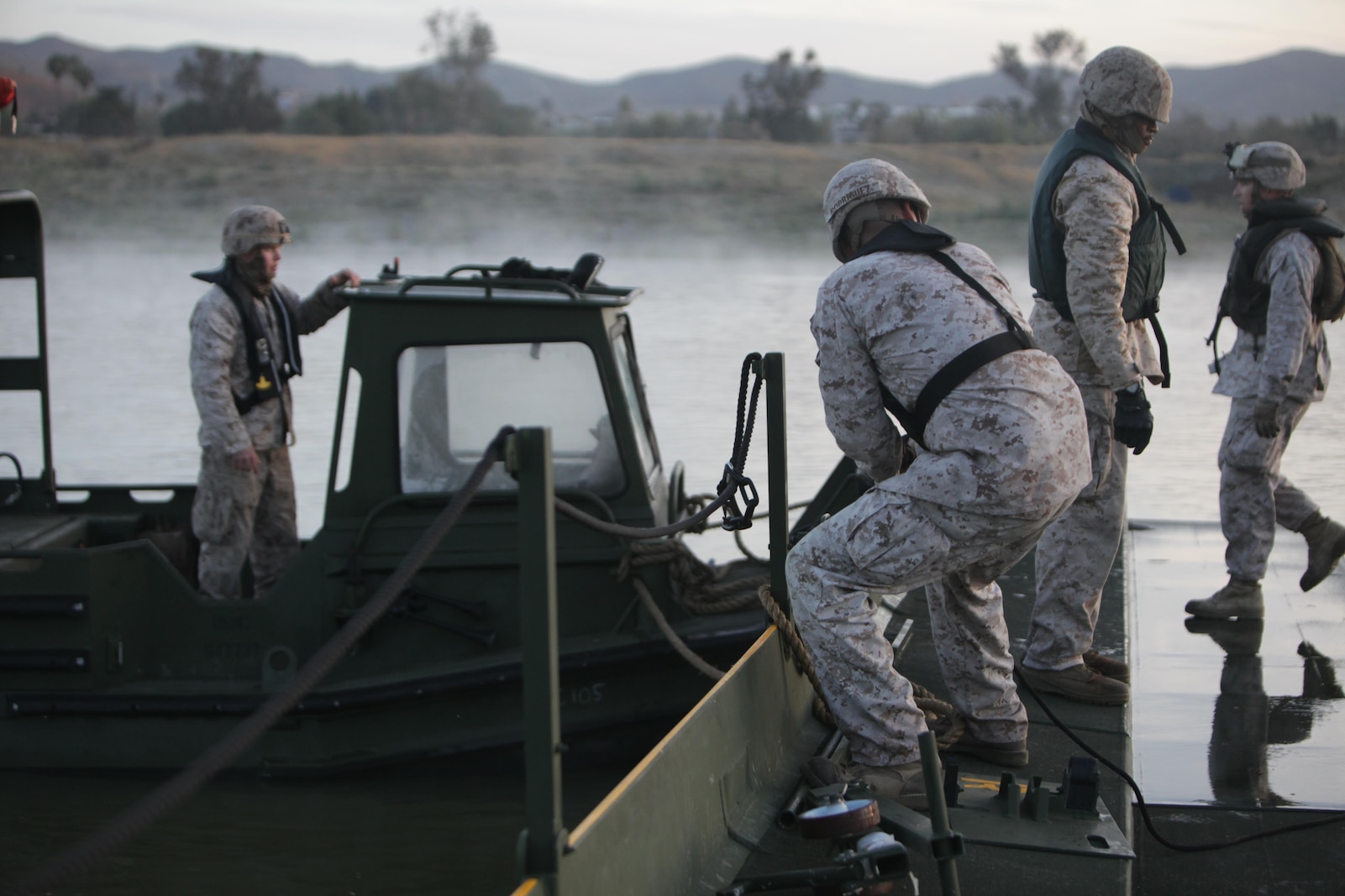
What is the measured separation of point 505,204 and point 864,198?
85.7 feet

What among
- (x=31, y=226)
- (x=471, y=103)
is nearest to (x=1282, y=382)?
(x=31, y=226)

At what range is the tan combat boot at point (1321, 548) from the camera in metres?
5.94

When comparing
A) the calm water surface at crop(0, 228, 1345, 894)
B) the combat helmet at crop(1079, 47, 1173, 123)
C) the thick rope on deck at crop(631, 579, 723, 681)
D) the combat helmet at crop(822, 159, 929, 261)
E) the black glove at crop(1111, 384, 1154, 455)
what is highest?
the combat helmet at crop(1079, 47, 1173, 123)

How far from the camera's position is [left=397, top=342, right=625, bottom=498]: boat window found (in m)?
5.35

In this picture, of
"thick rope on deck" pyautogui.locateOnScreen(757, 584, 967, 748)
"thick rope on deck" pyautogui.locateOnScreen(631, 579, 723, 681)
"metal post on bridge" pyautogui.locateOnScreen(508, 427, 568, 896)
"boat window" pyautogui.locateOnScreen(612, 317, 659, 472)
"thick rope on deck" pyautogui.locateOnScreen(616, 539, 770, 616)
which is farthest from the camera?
"boat window" pyautogui.locateOnScreen(612, 317, 659, 472)

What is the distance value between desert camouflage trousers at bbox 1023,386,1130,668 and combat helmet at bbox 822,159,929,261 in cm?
103

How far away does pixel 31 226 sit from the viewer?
6285 mm

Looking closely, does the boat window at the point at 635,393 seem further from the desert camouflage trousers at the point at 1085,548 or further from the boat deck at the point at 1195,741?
the desert camouflage trousers at the point at 1085,548

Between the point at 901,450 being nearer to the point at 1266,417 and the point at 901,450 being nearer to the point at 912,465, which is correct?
the point at 912,465

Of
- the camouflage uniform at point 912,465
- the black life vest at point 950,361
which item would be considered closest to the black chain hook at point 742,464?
the camouflage uniform at point 912,465

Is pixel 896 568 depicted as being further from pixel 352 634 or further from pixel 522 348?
pixel 522 348

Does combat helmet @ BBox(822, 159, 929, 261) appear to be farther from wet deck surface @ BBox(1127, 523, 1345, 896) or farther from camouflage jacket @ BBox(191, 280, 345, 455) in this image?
camouflage jacket @ BBox(191, 280, 345, 455)

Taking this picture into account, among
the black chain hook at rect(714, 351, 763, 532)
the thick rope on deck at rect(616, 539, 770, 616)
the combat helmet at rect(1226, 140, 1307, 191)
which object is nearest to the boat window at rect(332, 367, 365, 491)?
the thick rope on deck at rect(616, 539, 770, 616)

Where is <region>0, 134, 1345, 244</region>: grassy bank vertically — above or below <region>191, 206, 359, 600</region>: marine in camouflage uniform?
above
